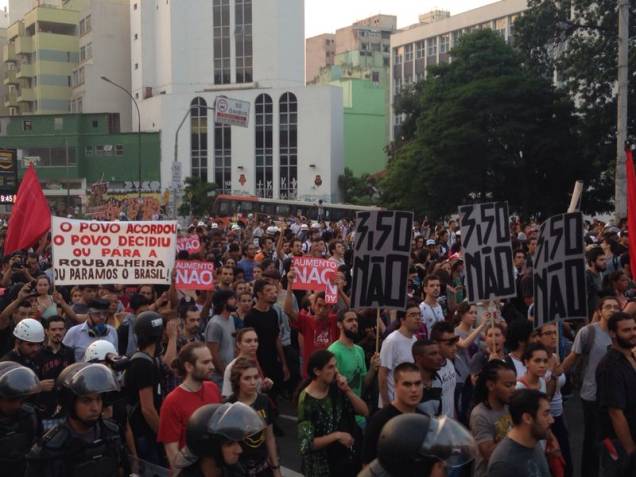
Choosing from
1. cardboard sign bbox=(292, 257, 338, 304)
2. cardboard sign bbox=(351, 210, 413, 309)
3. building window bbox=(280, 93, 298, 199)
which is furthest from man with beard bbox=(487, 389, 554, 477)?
building window bbox=(280, 93, 298, 199)

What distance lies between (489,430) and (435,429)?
90.1 inches

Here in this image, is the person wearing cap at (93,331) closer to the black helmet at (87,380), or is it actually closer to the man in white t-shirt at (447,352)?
the man in white t-shirt at (447,352)

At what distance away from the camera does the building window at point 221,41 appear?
77.1 meters

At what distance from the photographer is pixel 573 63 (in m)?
31.1

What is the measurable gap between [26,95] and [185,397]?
280 feet

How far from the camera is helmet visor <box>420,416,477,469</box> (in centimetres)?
336

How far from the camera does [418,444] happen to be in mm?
3348

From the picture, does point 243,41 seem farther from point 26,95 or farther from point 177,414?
point 177,414

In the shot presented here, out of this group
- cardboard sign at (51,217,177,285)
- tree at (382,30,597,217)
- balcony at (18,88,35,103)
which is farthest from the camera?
balcony at (18,88,35,103)

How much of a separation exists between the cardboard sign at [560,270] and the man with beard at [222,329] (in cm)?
263

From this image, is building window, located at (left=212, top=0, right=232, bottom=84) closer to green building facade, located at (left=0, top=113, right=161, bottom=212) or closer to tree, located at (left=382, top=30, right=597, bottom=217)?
green building facade, located at (left=0, top=113, right=161, bottom=212)

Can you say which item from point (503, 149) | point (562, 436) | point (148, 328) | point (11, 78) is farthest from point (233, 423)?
point (11, 78)

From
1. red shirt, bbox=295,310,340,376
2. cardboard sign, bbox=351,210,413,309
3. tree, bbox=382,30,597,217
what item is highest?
tree, bbox=382,30,597,217

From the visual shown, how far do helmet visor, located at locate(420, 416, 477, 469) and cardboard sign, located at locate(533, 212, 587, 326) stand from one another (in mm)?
4105
